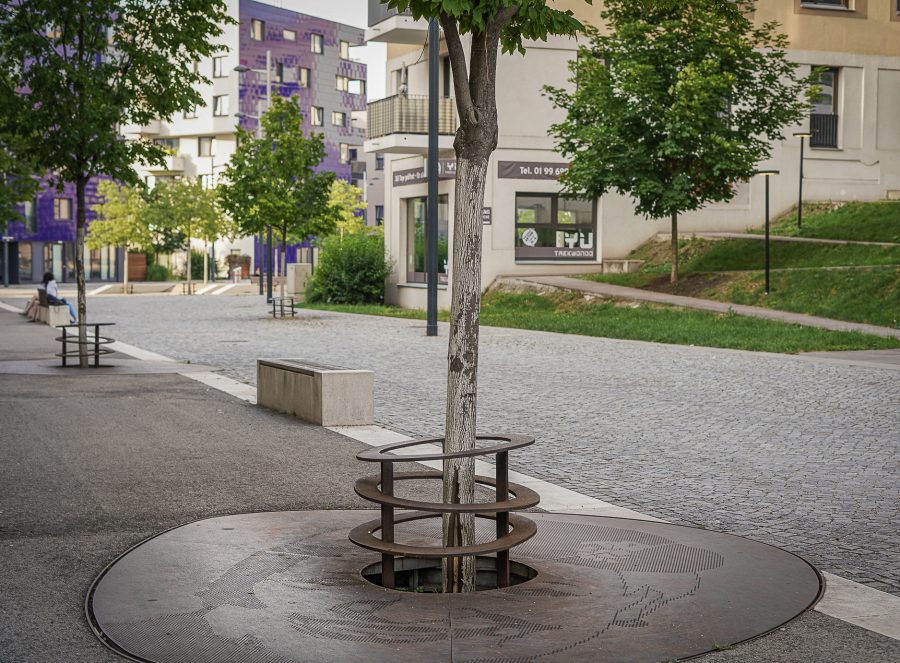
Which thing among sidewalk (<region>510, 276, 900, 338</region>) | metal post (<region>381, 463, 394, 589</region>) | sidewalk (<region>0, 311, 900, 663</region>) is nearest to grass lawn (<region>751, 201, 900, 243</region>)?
sidewalk (<region>510, 276, 900, 338</region>)

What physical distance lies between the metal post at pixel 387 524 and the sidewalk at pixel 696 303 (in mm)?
17511

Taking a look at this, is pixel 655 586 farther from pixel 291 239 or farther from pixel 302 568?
pixel 291 239

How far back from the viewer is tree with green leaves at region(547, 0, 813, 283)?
2939 centimetres

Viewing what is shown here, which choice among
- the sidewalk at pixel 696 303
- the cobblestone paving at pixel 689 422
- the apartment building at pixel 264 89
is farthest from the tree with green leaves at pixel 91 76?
the apartment building at pixel 264 89

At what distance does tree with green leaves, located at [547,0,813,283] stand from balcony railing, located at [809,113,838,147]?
27.7 feet

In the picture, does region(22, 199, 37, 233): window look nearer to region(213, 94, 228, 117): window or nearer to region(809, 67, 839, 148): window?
region(213, 94, 228, 117): window

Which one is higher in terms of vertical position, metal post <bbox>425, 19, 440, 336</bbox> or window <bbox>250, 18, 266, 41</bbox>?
window <bbox>250, 18, 266, 41</bbox>

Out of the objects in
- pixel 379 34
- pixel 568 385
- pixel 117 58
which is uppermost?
pixel 379 34

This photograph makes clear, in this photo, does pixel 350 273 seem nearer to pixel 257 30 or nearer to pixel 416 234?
pixel 416 234

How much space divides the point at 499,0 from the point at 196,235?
72.3m

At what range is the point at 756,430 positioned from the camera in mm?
10750

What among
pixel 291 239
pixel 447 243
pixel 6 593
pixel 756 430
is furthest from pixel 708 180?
pixel 6 593

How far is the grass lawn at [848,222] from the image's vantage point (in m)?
32.3

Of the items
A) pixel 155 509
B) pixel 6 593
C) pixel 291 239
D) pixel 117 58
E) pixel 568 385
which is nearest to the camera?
pixel 6 593
